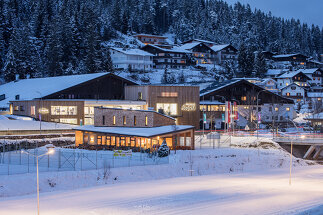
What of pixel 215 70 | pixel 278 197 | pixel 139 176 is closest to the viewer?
pixel 278 197

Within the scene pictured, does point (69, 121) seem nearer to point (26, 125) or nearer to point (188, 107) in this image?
point (26, 125)

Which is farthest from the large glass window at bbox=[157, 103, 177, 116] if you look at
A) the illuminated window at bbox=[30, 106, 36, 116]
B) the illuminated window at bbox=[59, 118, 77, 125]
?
the illuminated window at bbox=[30, 106, 36, 116]

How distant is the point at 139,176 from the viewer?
37906mm

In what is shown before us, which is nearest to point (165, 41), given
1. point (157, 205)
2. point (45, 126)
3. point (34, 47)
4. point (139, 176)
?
point (34, 47)

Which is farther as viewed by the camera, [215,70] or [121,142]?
[215,70]

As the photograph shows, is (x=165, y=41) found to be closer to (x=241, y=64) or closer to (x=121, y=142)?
(x=241, y=64)

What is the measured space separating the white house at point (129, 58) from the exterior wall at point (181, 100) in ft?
148

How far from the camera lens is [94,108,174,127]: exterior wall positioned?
173 feet

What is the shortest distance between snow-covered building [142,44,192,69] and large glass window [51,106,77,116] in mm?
60932

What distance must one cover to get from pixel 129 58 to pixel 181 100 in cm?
4774

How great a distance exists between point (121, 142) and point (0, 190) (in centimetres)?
1973

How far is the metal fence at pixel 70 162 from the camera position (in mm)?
37281

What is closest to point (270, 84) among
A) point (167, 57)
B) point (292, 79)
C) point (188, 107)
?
point (292, 79)

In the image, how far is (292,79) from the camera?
130 metres
